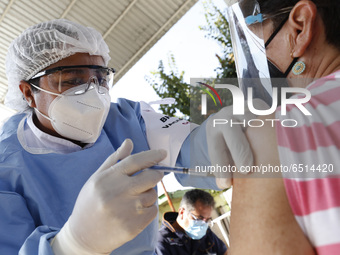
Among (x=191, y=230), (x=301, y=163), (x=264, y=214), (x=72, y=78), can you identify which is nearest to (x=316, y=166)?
(x=301, y=163)

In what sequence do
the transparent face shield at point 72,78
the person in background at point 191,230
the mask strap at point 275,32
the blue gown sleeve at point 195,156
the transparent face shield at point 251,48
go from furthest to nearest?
1. the person in background at point 191,230
2. the transparent face shield at point 72,78
3. the blue gown sleeve at point 195,156
4. the transparent face shield at point 251,48
5. the mask strap at point 275,32

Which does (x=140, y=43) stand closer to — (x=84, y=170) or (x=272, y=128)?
(x=84, y=170)

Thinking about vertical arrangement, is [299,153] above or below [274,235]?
above

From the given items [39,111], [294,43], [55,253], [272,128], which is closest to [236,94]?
[294,43]

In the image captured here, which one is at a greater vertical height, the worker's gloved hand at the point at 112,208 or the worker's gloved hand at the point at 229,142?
the worker's gloved hand at the point at 229,142

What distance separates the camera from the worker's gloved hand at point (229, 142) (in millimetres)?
979

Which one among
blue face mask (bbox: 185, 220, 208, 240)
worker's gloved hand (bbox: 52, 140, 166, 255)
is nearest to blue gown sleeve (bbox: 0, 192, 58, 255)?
worker's gloved hand (bbox: 52, 140, 166, 255)

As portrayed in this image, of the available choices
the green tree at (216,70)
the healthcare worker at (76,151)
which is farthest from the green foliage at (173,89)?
the healthcare worker at (76,151)

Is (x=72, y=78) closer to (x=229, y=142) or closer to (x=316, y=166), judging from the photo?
(x=229, y=142)

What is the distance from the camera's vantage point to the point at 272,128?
0.92m

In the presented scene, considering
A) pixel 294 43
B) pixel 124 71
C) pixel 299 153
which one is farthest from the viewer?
pixel 124 71

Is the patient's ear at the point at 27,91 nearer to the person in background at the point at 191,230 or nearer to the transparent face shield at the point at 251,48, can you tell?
the transparent face shield at the point at 251,48

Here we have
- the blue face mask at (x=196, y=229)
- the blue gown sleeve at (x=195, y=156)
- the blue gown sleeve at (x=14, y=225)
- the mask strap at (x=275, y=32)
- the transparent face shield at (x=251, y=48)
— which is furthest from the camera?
the blue face mask at (x=196, y=229)

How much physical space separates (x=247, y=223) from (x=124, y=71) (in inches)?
198
